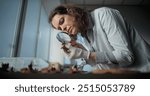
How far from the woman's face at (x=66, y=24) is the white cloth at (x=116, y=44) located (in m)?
0.08

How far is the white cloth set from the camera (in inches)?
56.1

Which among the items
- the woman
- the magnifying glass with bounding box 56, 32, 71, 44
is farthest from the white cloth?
the magnifying glass with bounding box 56, 32, 71, 44

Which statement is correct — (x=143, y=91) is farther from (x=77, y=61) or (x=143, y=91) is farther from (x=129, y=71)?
(x=77, y=61)

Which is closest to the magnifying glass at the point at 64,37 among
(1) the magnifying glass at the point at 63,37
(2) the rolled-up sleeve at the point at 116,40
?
(1) the magnifying glass at the point at 63,37

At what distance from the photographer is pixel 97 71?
1.41m

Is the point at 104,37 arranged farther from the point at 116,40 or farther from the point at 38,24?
the point at 38,24

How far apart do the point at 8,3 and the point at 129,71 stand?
77 cm

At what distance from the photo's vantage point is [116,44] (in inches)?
56.6

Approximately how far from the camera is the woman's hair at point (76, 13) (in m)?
1.48

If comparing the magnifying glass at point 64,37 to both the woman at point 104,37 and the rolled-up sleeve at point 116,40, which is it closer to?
the woman at point 104,37

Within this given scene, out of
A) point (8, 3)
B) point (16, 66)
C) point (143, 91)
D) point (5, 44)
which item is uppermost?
point (8, 3)

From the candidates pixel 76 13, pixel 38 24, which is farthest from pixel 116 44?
pixel 38 24

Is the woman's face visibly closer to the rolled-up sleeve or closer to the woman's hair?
the woman's hair

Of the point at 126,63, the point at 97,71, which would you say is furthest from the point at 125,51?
the point at 97,71
